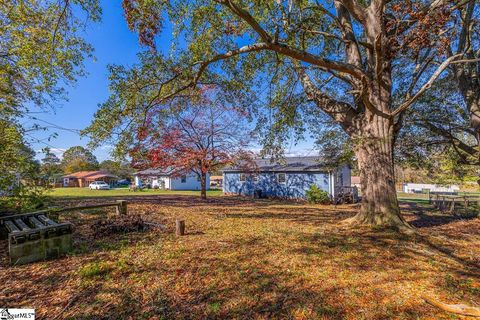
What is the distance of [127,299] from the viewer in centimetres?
297

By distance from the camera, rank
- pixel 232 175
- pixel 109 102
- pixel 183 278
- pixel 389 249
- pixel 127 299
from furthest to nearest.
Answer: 1. pixel 232 175
2. pixel 109 102
3. pixel 389 249
4. pixel 183 278
5. pixel 127 299

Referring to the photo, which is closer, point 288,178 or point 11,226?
point 11,226

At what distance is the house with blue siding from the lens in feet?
64.0

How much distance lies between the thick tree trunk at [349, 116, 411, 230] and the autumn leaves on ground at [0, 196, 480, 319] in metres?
0.86

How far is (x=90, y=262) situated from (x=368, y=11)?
9.18m

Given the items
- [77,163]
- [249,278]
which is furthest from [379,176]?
[77,163]

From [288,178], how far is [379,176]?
1467 centimetres

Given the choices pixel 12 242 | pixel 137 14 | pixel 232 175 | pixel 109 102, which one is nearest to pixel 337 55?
pixel 137 14

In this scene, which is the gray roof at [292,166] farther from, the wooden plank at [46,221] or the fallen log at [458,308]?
the fallen log at [458,308]

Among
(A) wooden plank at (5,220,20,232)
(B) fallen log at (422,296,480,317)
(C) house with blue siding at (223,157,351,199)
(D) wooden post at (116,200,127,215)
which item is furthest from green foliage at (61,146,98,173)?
(B) fallen log at (422,296,480,317)

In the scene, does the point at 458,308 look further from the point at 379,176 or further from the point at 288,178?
the point at 288,178

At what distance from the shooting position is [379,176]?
662 cm

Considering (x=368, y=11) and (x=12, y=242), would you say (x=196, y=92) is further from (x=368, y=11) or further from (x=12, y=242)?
(x=12, y=242)

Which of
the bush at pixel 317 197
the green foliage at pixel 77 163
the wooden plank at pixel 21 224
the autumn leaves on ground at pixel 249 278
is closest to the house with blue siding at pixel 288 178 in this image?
the bush at pixel 317 197
